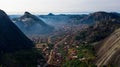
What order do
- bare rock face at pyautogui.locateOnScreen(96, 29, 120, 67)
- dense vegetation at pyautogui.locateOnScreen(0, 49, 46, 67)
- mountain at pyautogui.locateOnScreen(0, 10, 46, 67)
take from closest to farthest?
bare rock face at pyautogui.locateOnScreen(96, 29, 120, 67) < dense vegetation at pyautogui.locateOnScreen(0, 49, 46, 67) < mountain at pyautogui.locateOnScreen(0, 10, 46, 67)

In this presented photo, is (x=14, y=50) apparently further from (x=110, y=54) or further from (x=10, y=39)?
(x=110, y=54)

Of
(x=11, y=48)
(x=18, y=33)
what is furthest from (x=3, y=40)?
(x=18, y=33)

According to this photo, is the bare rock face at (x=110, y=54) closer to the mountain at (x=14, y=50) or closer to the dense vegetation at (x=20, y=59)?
the mountain at (x=14, y=50)

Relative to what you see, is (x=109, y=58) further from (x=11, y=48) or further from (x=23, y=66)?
(x=11, y=48)

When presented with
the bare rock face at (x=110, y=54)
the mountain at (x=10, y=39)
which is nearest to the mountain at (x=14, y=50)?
the mountain at (x=10, y=39)

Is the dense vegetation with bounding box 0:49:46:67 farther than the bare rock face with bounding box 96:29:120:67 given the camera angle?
Yes

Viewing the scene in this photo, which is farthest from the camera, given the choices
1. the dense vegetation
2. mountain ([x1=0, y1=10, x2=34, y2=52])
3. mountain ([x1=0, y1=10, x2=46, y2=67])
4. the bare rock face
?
mountain ([x1=0, y1=10, x2=34, y2=52])

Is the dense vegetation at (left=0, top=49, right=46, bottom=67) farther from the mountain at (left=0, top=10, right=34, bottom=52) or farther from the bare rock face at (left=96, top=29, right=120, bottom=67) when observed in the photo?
the bare rock face at (left=96, top=29, right=120, bottom=67)

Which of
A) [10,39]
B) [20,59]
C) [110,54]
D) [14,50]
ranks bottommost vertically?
[20,59]

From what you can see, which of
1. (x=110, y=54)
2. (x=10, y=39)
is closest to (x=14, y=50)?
(x=10, y=39)

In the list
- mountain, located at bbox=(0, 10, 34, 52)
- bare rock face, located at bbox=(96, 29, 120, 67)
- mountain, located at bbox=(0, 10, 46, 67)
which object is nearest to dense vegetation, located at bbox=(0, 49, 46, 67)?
mountain, located at bbox=(0, 10, 46, 67)
